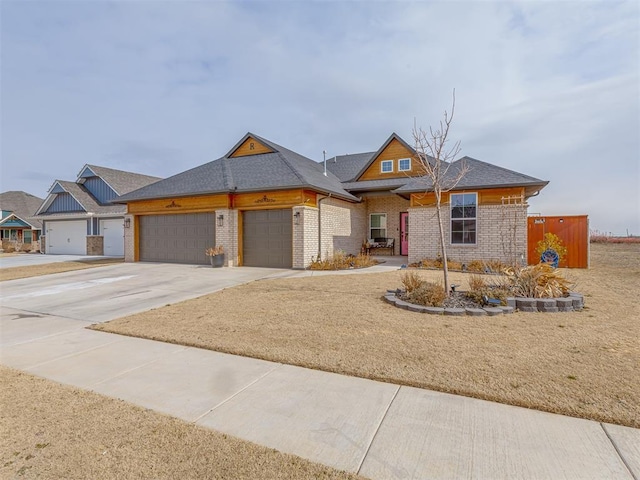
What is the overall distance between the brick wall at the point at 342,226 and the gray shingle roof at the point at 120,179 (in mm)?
18652

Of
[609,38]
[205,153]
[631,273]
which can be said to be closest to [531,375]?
[609,38]

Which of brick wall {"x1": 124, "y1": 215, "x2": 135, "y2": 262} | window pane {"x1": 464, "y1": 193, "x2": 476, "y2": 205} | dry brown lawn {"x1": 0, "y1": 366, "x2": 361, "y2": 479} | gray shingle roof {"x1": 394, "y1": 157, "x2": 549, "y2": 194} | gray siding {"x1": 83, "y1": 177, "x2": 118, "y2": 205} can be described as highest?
gray siding {"x1": 83, "y1": 177, "x2": 118, "y2": 205}

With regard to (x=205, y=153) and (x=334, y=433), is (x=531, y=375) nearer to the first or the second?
(x=334, y=433)

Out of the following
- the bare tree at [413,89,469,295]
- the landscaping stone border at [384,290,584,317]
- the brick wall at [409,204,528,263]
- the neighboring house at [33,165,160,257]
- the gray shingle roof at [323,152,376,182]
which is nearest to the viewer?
the landscaping stone border at [384,290,584,317]

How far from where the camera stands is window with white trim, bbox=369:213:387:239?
745 inches

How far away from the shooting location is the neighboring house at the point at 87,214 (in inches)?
914

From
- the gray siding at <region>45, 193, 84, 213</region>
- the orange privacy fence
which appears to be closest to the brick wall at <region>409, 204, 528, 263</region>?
the orange privacy fence

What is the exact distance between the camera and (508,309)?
5754 millimetres

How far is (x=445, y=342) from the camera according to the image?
432cm

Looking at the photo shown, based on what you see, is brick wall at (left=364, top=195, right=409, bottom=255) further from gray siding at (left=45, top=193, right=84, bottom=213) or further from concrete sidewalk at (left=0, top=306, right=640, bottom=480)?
gray siding at (left=45, top=193, right=84, bottom=213)

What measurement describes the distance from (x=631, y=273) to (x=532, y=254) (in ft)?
10.00

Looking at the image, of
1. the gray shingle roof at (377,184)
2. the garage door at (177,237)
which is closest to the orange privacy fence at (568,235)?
the gray shingle roof at (377,184)

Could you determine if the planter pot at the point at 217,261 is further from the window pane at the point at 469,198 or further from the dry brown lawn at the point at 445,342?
the window pane at the point at 469,198

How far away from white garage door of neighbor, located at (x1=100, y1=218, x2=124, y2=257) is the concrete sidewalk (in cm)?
2136
